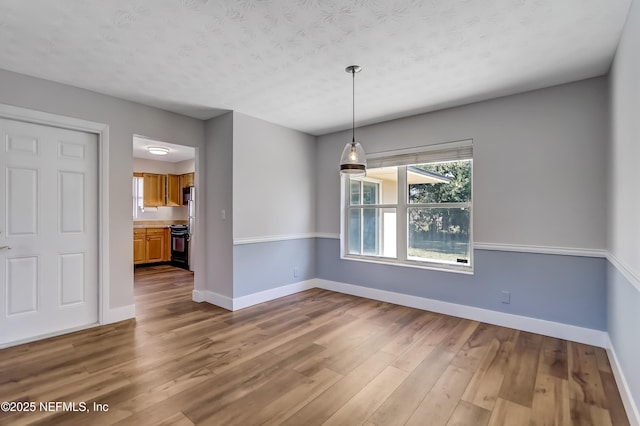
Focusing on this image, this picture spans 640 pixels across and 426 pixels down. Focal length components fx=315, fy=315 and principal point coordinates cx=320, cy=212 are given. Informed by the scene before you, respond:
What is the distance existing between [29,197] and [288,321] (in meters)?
2.91

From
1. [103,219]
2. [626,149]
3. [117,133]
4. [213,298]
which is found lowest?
[213,298]

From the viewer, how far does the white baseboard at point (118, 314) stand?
138 inches

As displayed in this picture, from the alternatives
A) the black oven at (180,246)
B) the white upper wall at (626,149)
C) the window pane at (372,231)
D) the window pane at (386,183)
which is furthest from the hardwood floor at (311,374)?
the black oven at (180,246)

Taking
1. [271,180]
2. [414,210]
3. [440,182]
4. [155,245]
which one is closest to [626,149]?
[440,182]

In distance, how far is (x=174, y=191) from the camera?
25.5ft

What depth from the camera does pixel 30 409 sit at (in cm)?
202

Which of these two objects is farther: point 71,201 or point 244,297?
point 244,297

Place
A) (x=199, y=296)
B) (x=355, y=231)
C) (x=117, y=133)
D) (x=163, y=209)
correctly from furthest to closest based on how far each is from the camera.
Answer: (x=163, y=209) → (x=355, y=231) → (x=199, y=296) → (x=117, y=133)

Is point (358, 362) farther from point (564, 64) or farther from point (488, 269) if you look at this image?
point (564, 64)

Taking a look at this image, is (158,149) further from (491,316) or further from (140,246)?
(491,316)

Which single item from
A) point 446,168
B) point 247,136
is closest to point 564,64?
point 446,168

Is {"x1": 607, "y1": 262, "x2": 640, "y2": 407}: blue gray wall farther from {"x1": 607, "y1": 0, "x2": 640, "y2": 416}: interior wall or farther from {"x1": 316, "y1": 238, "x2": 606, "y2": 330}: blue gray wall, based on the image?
{"x1": 316, "y1": 238, "x2": 606, "y2": 330}: blue gray wall

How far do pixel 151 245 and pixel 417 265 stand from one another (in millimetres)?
6020

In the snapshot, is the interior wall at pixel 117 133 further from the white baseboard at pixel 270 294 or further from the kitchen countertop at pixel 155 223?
the kitchen countertop at pixel 155 223
